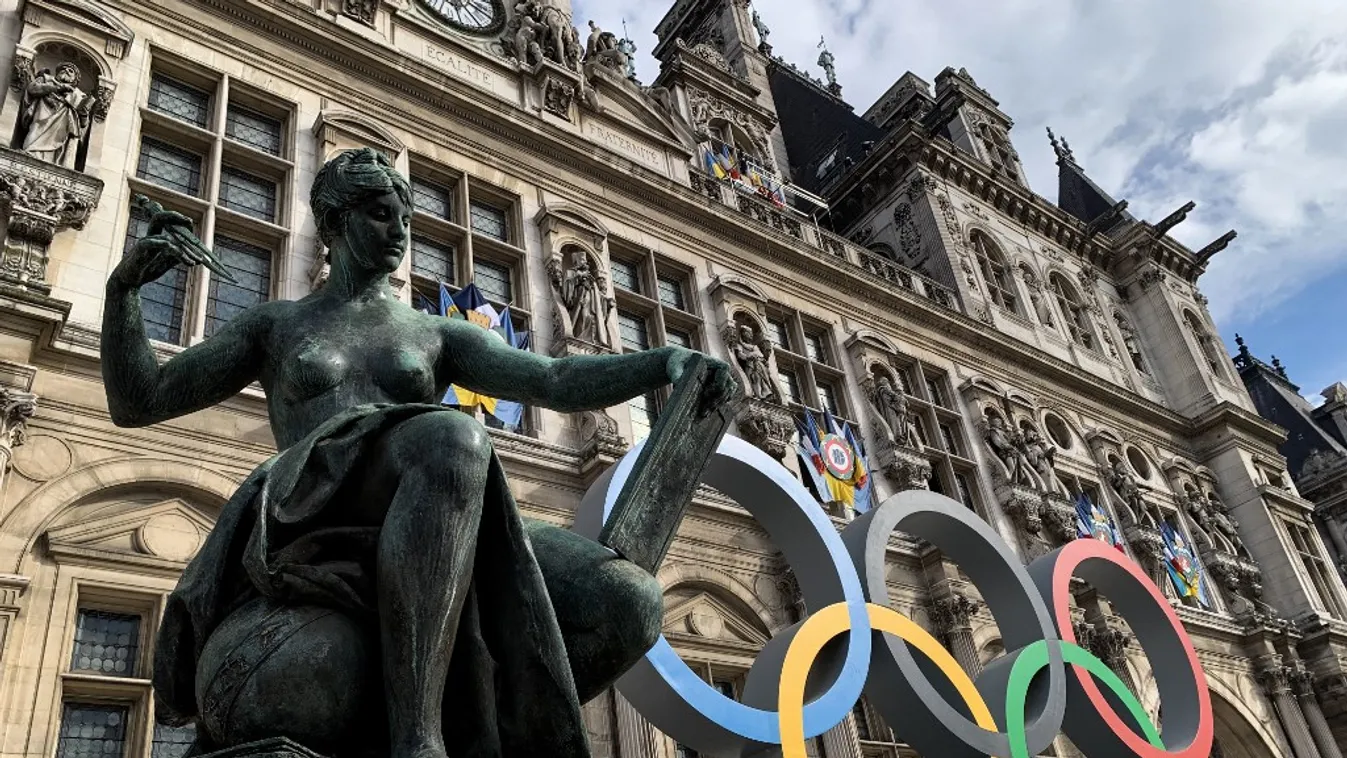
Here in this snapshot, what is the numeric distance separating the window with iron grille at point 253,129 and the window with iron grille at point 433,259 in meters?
2.09

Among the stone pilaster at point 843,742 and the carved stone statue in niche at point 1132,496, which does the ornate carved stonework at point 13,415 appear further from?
the carved stone statue in niche at point 1132,496

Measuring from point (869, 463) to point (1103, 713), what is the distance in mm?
5630

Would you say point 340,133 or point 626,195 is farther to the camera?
point 626,195

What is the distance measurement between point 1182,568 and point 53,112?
69.6 feet

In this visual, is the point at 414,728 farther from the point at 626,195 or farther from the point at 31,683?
the point at 626,195

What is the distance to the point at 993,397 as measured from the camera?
20516mm

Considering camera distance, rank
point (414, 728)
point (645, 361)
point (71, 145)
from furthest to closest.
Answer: point (71, 145)
point (645, 361)
point (414, 728)

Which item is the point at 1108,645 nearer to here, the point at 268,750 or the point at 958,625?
the point at 958,625

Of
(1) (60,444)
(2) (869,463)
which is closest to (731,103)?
(2) (869,463)

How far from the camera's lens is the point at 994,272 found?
2586 centimetres

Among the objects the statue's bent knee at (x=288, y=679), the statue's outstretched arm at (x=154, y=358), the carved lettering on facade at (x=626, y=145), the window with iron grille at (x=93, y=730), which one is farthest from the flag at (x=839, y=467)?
the statue's bent knee at (x=288, y=679)

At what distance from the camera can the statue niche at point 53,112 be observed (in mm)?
10188

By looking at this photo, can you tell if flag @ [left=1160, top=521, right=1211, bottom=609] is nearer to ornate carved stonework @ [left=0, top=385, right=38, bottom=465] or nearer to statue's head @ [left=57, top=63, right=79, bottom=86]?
ornate carved stonework @ [left=0, top=385, right=38, bottom=465]

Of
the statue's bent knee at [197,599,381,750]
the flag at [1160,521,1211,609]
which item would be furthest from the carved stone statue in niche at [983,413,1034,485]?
the statue's bent knee at [197,599,381,750]
